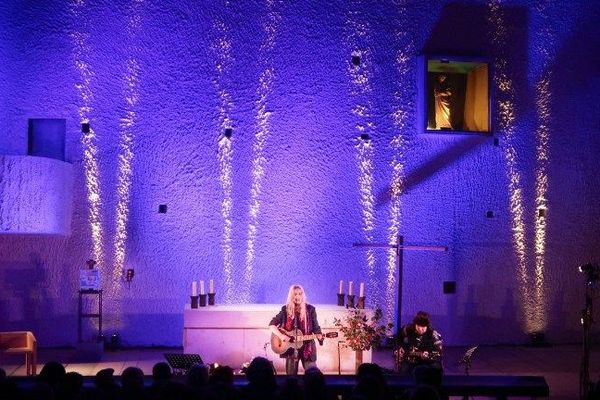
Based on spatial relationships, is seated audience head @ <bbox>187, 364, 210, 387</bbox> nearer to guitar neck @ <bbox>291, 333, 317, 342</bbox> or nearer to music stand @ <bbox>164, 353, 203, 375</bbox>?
music stand @ <bbox>164, 353, 203, 375</bbox>

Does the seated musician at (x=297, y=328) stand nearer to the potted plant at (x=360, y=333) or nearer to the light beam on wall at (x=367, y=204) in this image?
the potted plant at (x=360, y=333)

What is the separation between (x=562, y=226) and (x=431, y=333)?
15.3 ft

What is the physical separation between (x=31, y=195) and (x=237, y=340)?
11.8 feet

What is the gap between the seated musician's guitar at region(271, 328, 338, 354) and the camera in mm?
9367

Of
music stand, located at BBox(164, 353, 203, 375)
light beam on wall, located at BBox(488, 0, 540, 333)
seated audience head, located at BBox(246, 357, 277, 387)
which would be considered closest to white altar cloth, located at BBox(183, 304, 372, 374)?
music stand, located at BBox(164, 353, 203, 375)

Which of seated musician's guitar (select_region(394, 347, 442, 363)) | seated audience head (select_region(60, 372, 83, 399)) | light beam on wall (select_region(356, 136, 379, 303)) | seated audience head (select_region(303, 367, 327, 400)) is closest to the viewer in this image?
seated audience head (select_region(303, 367, 327, 400))

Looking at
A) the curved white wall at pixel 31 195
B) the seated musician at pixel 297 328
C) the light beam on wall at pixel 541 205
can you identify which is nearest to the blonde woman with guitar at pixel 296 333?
the seated musician at pixel 297 328

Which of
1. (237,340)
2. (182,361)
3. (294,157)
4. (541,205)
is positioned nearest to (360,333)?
(237,340)

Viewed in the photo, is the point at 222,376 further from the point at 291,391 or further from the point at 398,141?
the point at 398,141

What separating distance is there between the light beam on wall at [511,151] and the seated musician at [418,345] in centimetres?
398

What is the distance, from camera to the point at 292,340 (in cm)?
937

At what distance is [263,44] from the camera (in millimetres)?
11805

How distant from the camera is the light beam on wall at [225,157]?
459 inches

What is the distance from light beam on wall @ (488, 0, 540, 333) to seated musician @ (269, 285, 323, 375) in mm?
4481
